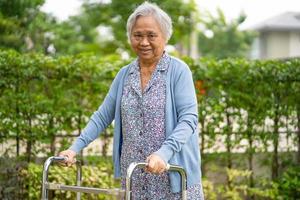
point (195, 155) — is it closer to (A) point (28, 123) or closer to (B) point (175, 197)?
(B) point (175, 197)

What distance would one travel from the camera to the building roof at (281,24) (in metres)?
38.7

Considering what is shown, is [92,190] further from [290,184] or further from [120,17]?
[120,17]

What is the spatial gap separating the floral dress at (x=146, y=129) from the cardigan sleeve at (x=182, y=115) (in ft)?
0.24

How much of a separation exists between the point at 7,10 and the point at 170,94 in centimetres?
427

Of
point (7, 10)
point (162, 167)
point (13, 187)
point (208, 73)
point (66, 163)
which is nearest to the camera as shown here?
point (162, 167)

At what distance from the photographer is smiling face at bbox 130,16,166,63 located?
3182 millimetres

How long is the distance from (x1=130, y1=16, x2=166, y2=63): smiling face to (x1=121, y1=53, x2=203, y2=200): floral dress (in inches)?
2.8

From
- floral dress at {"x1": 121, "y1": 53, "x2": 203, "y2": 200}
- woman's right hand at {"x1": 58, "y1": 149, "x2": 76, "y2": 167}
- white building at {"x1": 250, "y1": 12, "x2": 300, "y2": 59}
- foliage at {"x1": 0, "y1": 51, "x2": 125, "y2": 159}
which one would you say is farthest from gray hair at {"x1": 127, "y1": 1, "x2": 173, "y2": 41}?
white building at {"x1": 250, "y1": 12, "x2": 300, "y2": 59}

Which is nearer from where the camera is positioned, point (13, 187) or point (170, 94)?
point (170, 94)

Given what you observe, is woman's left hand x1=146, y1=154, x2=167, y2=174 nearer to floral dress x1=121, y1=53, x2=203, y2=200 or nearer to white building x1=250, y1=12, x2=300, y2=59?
floral dress x1=121, y1=53, x2=203, y2=200

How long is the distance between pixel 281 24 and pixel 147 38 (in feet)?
121

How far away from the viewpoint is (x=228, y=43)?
34.4 metres

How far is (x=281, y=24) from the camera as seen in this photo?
39.0 meters

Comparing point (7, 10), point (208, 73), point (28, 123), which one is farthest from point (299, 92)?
point (7, 10)
